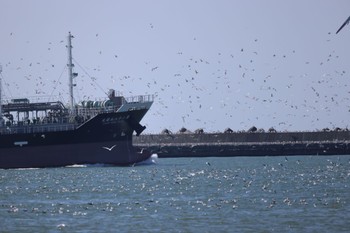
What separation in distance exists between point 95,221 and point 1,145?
1816 inches

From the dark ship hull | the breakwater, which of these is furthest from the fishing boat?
the breakwater

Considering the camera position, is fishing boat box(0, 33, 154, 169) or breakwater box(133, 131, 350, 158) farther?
breakwater box(133, 131, 350, 158)

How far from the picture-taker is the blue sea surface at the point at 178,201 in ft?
156

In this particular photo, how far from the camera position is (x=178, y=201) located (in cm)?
5809

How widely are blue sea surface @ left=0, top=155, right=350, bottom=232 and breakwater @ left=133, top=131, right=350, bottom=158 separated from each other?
38362mm

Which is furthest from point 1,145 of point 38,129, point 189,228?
point 189,228

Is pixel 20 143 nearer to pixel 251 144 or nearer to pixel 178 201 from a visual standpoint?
pixel 178 201

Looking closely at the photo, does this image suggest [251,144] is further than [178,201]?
Yes

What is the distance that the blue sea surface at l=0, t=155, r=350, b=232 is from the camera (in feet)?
156

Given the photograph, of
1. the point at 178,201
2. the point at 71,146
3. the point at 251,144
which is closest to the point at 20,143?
the point at 71,146

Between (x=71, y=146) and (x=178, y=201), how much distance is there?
36517 millimetres

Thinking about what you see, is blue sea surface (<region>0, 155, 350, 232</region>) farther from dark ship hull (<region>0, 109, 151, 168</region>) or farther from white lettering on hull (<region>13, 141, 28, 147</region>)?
white lettering on hull (<region>13, 141, 28, 147</region>)

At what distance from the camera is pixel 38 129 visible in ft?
→ 315

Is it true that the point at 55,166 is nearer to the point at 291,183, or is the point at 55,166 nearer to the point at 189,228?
the point at 291,183
